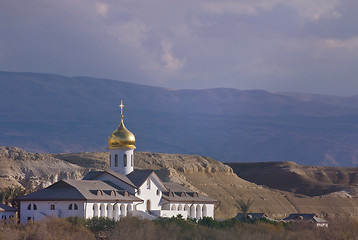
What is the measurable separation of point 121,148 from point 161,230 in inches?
652

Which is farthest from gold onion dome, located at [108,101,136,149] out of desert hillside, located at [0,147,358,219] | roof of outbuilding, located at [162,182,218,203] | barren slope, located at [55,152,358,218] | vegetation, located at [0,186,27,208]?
barren slope, located at [55,152,358,218]

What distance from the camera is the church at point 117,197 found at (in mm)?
66812

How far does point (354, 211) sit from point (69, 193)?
60892 mm

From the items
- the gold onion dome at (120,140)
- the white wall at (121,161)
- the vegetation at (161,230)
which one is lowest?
the vegetation at (161,230)

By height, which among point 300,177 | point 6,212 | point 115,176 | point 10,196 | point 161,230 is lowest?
point 161,230

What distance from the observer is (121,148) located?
252 ft

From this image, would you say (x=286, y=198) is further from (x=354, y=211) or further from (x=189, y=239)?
(x=189, y=239)

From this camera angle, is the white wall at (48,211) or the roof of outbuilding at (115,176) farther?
the roof of outbuilding at (115,176)

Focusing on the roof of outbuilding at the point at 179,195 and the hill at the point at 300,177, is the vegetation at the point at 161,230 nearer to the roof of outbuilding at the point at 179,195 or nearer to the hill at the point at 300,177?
the roof of outbuilding at the point at 179,195

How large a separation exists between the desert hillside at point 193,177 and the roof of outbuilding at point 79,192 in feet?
56.7

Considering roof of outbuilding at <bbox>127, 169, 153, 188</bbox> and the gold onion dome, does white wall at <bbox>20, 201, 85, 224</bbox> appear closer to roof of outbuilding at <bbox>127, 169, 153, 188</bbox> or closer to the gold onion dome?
roof of outbuilding at <bbox>127, 169, 153, 188</bbox>

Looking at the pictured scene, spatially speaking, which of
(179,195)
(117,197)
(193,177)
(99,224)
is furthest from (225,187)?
(99,224)

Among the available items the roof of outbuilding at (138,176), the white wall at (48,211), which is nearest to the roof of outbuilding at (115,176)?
the roof of outbuilding at (138,176)

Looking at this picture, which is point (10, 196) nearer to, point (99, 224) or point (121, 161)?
point (121, 161)
